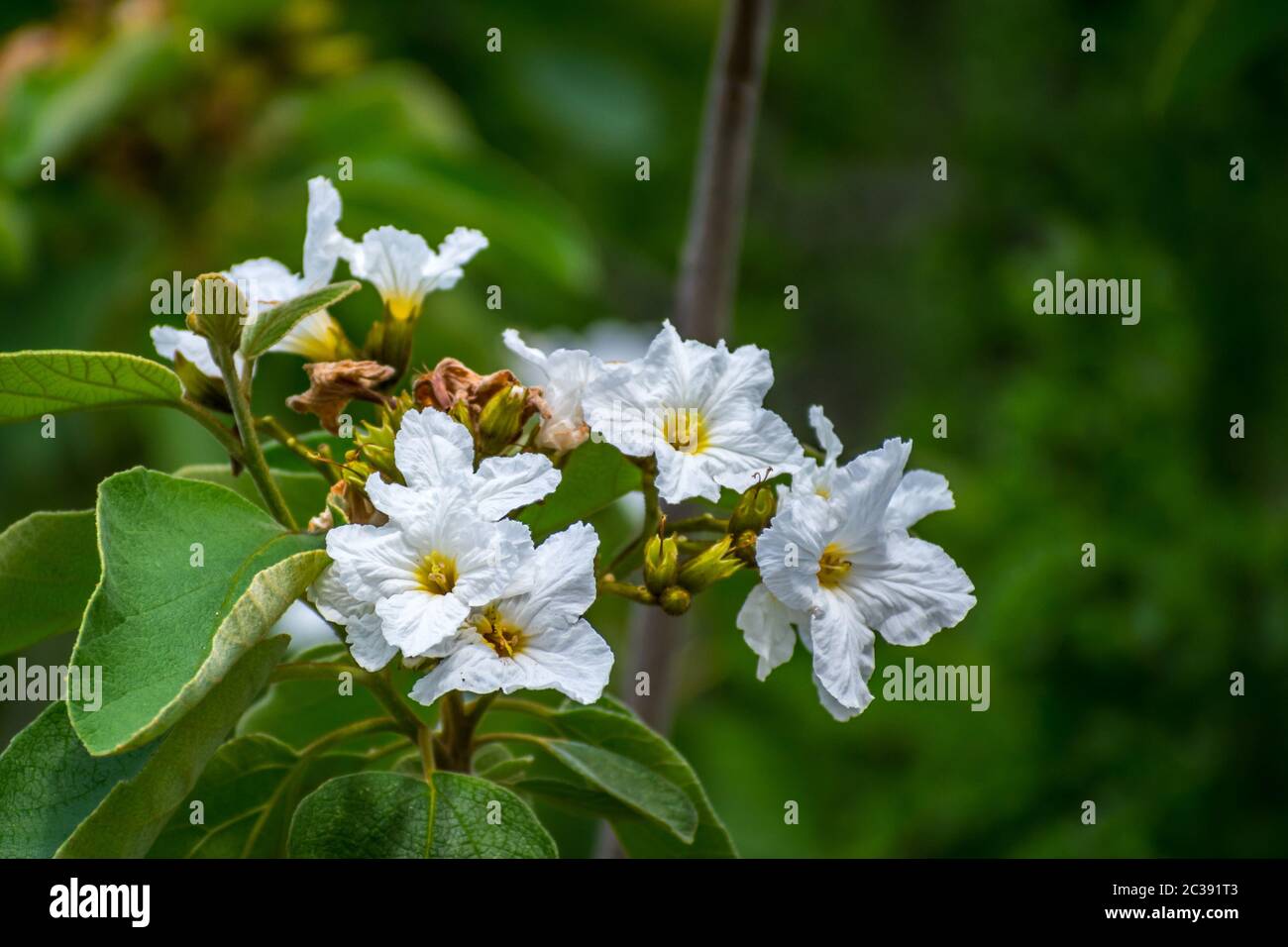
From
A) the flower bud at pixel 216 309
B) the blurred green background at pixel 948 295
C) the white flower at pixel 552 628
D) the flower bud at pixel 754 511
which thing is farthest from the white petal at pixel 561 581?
the blurred green background at pixel 948 295

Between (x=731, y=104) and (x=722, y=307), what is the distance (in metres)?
0.19

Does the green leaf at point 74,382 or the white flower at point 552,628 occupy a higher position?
the green leaf at point 74,382

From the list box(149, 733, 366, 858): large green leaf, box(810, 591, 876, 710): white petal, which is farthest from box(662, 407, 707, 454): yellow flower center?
box(149, 733, 366, 858): large green leaf

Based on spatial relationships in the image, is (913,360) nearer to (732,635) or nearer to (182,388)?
(732,635)

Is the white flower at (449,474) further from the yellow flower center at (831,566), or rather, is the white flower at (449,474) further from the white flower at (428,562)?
the yellow flower center at (831,566)

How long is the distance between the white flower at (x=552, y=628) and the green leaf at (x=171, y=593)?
0.31 ft

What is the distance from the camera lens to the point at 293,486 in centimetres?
97

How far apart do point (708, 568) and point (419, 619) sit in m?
0.18

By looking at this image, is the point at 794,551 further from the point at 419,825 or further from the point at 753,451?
the point at 419,825

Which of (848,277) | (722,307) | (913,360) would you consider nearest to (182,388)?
(722,307)

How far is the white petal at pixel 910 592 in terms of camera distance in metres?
0.85

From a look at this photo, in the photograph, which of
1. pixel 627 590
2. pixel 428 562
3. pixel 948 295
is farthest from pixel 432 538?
pixel 948 295

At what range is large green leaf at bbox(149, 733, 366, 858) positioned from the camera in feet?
3.02

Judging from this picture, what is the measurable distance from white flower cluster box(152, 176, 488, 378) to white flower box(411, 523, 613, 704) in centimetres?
24
